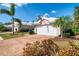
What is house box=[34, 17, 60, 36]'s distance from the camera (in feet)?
6.37

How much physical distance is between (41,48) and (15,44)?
0.71ft

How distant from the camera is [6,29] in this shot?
6.36 ft

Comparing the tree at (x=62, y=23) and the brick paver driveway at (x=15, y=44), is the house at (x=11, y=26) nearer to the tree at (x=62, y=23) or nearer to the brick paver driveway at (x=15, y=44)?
the brick paver driveway at (x=15, y=44)

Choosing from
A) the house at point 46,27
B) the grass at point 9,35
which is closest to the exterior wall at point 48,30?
the house at point 46,27

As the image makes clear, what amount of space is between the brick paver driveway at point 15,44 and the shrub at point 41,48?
0.11 feet

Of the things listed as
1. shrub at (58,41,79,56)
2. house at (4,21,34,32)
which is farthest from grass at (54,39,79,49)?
house at (4,21,34,32)

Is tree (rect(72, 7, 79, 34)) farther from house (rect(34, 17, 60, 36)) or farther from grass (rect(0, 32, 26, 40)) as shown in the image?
grass (rect(0, 32, 26, 40))

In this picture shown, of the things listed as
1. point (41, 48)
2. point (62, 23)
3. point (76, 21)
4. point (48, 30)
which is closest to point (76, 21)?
point (76, 21)

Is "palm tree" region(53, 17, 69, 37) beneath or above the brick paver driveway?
above

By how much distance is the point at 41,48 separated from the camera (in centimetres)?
193

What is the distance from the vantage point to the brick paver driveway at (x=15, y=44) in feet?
6.28

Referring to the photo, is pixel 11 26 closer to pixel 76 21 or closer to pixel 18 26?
pixel 18 26

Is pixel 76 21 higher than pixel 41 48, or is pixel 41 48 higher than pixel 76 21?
pixel 76 21

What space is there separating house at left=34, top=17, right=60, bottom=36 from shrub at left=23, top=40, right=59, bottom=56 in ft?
0.26
